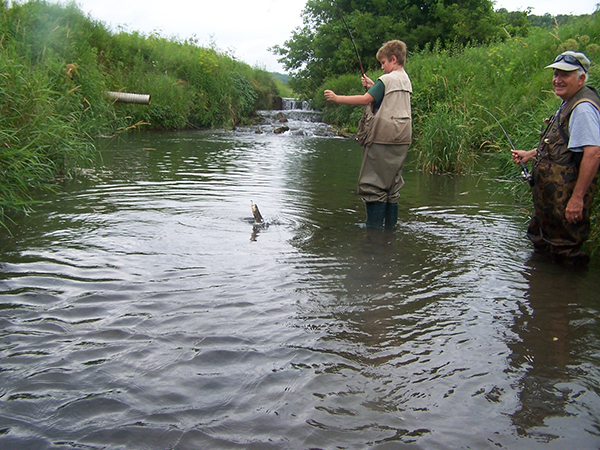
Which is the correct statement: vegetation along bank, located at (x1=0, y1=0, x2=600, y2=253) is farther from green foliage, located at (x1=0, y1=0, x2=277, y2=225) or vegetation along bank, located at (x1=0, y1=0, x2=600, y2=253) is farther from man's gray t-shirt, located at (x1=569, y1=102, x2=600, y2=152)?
man's gray t-shirt, located at (x1=569, y1=102, x2=600, y2=152)

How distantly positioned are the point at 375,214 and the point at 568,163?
2.24 meters

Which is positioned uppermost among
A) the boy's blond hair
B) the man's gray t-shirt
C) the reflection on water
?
the boy's blond hair

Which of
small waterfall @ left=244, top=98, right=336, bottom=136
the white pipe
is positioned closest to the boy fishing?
the white pipe

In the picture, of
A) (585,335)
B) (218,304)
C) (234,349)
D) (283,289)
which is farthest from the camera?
(283,289)

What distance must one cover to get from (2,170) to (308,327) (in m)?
3.78

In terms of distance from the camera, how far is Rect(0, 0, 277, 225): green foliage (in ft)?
20.5

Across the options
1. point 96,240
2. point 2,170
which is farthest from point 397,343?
point 2,170

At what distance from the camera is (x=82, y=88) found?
10164 millimetres

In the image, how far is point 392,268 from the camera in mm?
4949

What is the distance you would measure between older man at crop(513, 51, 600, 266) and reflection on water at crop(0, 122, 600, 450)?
14.3 inches

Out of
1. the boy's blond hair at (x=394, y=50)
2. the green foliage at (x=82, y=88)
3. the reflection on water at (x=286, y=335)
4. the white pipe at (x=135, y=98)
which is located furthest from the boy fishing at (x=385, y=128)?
the white pipe at (x=135, y=98)

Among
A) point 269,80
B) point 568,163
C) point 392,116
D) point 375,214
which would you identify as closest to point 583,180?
point 568,163

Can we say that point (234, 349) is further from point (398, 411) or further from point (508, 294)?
point (508, 294)

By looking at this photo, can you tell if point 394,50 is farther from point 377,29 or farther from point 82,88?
point 377,29
